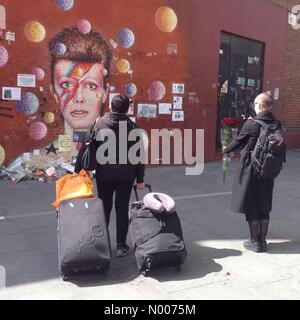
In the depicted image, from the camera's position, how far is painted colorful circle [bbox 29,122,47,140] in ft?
28.5

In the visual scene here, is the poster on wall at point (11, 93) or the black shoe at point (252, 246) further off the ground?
the poster on wall at point (11, 93)

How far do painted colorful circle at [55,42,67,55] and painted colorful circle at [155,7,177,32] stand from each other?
2310mm

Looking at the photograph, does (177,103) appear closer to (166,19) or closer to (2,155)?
(166,19)

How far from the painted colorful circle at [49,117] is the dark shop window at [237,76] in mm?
4536

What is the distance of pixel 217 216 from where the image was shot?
259 inches

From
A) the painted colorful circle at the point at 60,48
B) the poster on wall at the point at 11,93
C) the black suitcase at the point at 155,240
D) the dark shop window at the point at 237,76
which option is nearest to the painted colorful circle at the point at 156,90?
the dark shop window at the point at 237,76

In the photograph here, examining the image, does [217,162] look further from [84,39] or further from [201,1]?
[84,39]

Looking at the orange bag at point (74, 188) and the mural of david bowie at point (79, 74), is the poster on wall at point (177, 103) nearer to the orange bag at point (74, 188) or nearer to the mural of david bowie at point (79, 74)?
the mural of david bowie at point (79, 74)

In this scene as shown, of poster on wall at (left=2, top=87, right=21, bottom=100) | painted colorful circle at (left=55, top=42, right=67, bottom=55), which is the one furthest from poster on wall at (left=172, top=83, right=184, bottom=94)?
poster on wall at (left=2, top=87, right=21, bottom=100)

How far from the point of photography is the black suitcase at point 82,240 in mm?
4098

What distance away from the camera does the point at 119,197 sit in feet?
16.0

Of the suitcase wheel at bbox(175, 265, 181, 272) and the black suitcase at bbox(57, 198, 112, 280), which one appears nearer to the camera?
the black suitcase at bbox(57, 198, 112, 280)

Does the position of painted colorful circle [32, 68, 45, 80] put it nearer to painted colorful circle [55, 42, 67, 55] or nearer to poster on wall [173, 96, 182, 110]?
painted colorful circle [55, 42, 67, 55]

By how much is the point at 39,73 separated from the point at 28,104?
63 centimetres
